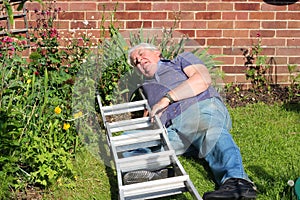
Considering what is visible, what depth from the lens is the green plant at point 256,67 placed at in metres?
5.63

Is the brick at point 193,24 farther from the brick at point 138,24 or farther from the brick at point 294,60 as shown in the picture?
the brick at point 294,60

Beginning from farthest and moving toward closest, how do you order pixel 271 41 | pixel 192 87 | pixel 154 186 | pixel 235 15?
pixel 271 41, pixel 235 15, pixel 192 87, pixel 154 186

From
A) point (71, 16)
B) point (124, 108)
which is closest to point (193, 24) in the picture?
point (71, 16)

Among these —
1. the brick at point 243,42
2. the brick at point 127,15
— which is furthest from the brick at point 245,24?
the brick at point 127,15

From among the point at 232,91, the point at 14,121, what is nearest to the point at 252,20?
the point at 232,91

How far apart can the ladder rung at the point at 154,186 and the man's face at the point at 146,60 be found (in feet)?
4.25

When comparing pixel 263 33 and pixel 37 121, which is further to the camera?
pixel 263 33

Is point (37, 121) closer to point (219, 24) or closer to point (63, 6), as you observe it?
point (63, 6)

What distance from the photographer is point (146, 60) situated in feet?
14.0

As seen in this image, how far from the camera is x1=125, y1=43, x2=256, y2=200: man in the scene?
3680 millimetres

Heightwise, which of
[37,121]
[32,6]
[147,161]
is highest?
[32,6]

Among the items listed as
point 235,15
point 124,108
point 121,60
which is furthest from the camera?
point 235,15

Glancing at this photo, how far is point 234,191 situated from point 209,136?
2.24 ft

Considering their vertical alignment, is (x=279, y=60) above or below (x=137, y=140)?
above
